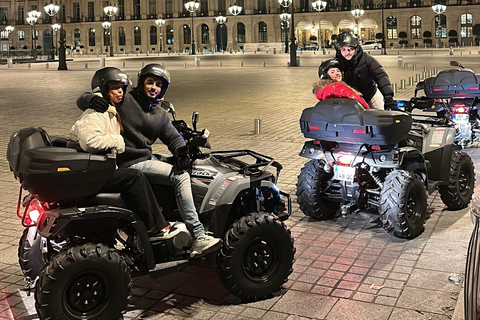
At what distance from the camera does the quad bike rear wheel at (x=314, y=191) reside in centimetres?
651

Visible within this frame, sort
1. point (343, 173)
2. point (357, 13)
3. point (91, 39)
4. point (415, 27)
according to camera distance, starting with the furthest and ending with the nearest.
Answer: point (91, 39) < point (415, 27) < point (357, 13) < point (343, 173)

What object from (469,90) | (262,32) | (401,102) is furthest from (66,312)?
(262,32)

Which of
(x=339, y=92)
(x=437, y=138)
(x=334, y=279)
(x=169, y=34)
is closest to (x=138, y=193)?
(x=334, y=279)

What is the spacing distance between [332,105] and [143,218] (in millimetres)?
2513

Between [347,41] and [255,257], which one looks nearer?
[255,257]

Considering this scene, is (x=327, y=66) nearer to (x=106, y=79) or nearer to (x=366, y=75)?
(x=366, y=75)

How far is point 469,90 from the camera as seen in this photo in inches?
399

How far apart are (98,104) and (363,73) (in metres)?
3.39

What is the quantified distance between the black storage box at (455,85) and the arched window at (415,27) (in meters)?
76.1

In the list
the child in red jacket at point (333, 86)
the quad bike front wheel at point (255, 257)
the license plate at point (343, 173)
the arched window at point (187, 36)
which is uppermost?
the arched window at point (187, 36)

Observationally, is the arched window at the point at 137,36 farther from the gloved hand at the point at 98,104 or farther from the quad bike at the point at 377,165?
the gloved hand at the point at 98,104

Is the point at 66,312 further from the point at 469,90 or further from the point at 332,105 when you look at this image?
the point at 469,90

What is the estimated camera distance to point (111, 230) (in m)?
4.20

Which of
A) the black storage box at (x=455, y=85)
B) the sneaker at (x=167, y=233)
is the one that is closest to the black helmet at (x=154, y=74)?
the sneaker at (x=167, y=233)
